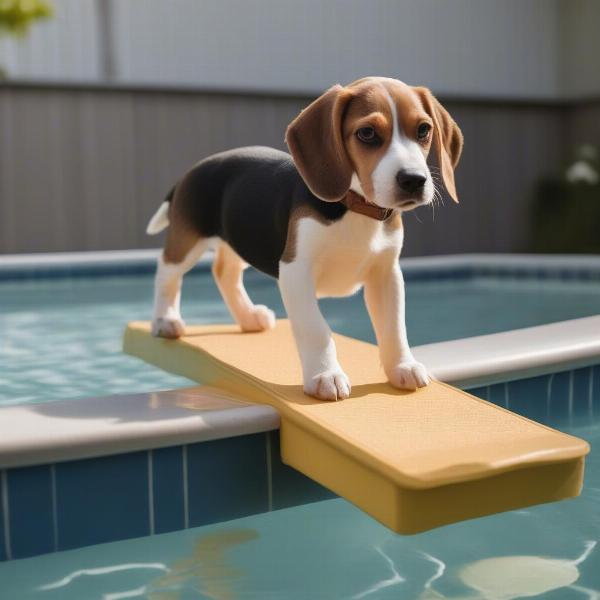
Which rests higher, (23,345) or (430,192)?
(430,192)

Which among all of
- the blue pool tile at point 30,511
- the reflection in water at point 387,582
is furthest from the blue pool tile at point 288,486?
the blue pool tile at point 30,511

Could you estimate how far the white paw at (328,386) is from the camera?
83.3 inches

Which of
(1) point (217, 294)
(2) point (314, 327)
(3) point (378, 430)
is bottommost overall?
(1) point (217, 294)

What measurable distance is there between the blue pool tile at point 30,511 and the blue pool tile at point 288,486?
0.52 meters

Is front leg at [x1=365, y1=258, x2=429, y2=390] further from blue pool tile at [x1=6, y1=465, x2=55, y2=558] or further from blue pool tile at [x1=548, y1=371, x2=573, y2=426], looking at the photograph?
blue pool tile at [x1=6, y1=465, x2=55, y2=558]

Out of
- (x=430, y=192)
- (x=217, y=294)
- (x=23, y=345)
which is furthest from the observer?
(x=217, y=294)

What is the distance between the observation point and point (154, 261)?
283 inches

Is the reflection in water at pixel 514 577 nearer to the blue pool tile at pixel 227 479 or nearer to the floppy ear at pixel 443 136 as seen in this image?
the blue pool tile at pixel 227 479

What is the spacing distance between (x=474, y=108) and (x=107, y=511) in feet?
29.1

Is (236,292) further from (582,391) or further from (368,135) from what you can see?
(368,135)

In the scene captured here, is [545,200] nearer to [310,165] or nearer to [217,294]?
[217,294]

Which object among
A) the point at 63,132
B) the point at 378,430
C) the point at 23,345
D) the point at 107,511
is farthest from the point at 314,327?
the point at 63,132

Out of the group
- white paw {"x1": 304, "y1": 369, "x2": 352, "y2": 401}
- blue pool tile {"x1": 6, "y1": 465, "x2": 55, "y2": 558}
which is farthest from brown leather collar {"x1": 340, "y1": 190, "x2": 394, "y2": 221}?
blue pool tile {"x1": 6, "y1": 465, "x2": 55, "y2": 558}

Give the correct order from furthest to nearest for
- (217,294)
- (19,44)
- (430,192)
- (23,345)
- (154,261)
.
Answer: (19,44) < (154,261) < (217,294) < (23,345) < (430,192)
